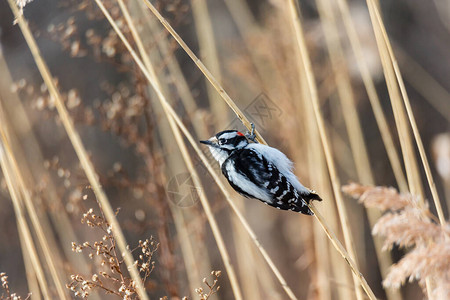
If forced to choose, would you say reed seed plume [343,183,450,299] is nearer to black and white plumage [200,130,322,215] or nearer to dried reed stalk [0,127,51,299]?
black and white plumage [200,130,322,215]

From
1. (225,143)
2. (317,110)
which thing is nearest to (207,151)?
(225,143)

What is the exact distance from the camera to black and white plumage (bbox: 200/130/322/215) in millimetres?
1491

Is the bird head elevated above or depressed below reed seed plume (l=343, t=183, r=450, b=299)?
above

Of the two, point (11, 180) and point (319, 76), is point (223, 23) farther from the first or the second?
point (11, 180)

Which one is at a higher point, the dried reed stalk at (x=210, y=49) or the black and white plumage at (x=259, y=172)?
the dried reed stalk at (x=210, y=49)

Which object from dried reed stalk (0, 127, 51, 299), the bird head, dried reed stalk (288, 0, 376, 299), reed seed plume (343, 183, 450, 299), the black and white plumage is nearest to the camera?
reed seed plume (343, 183, 450, 299)

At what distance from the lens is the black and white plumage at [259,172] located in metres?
1.49

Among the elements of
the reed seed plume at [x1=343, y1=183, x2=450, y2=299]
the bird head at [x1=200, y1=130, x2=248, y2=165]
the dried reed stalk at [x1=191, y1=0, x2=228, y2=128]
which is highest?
the dried reed stalk at [x1=191, y1=0, x2=228, y2=128]

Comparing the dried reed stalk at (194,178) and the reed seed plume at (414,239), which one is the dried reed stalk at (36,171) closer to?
the dried reed stalk at (194,178)

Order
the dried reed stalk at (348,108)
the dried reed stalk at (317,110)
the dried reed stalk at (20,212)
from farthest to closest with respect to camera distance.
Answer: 1. the dried reed stalk at (348,108)
2. the dried reed stalk at (20,212)
3. the dried reed stalk at (317,110)

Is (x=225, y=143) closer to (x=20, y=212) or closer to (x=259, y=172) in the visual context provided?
(x=259, y=172)

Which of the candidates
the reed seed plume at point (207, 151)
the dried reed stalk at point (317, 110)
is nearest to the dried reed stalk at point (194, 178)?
the reed seed plume at point (207, 151)

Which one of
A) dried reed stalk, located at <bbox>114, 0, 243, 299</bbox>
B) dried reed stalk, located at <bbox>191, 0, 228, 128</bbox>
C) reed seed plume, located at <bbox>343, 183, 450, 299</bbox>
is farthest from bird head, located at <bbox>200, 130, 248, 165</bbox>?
reed seed plume, located at <bbox>343, 183, 450, 299</bbox>

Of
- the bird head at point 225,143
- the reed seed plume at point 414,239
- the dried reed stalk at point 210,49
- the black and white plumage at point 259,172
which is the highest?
the dried reed stalk at point 210,49
